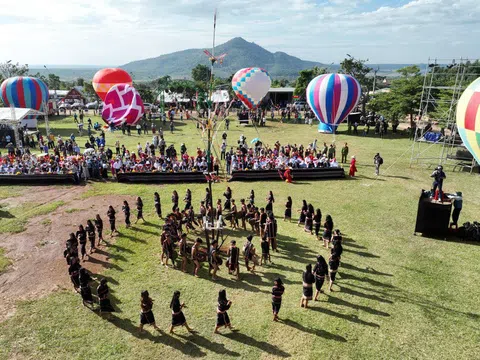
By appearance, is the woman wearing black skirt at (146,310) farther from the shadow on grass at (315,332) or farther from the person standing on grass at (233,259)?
the shadow on grass at (315,332)

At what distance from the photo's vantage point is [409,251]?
1269cm

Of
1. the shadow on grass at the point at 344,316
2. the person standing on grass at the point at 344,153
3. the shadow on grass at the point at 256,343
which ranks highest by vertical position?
the person standing on grass at the point at 344,153

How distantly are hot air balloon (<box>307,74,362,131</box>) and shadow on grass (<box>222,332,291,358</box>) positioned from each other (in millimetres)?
20643

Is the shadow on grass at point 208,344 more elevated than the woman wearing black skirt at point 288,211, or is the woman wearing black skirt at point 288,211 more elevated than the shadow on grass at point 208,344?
the woman wearing black skirt at point 288,211

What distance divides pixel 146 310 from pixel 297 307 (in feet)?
13.0

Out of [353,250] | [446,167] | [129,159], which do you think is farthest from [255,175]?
[446,167]

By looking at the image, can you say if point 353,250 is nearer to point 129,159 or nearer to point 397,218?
point 397,218

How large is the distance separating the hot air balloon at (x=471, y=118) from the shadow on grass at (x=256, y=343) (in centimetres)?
1123

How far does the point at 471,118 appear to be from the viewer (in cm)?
1398

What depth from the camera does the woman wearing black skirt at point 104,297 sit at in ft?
29.7

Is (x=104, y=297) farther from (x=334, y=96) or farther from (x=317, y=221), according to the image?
(x=334, y=96)

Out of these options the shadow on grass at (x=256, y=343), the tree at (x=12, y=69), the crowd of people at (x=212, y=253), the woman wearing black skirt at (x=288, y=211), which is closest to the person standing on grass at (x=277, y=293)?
the crowd of people at (x=212, y=253)

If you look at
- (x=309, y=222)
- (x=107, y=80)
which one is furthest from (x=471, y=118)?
(x=107, y=80)

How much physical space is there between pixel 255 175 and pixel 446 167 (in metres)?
13.0
